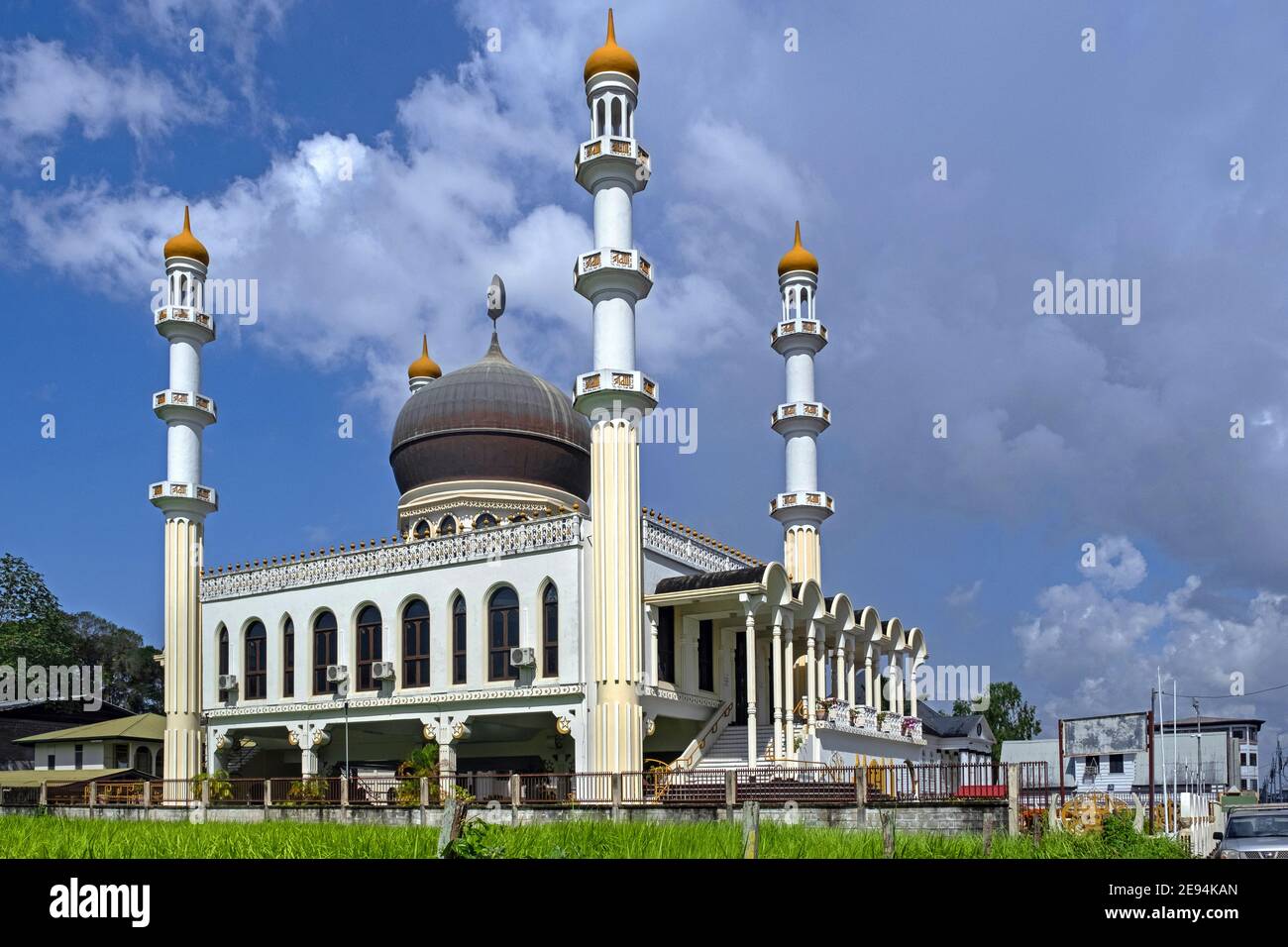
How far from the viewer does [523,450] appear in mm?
40969

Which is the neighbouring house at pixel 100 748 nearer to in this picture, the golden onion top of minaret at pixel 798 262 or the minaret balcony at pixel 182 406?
the minaret balcony at pixel 182 406

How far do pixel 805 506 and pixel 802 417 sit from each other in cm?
274

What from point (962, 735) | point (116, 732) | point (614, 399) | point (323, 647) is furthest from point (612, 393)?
point (962, 735)

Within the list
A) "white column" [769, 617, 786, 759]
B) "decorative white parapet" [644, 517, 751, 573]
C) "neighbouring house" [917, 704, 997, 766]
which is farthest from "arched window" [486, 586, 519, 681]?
"neighbouring house" [917, 704, 997, 766]

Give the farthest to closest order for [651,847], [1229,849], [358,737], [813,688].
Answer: [358,737], [813,688], [1229,849], [651,847]

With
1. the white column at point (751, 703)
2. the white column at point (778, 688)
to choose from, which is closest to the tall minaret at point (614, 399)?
the white column at point (751, 703)

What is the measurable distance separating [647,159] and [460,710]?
1528 cm

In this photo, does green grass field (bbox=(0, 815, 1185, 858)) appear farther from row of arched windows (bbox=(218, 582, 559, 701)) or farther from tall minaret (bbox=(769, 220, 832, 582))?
tall minaret (bbox=(769, 220, 832, 582))

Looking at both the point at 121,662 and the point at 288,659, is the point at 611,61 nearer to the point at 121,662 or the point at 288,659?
the point at 288,659

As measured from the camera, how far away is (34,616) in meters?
63.4

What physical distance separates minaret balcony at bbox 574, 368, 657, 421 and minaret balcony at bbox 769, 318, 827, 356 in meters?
9.61

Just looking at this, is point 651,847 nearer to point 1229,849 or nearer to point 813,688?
point 1229,849

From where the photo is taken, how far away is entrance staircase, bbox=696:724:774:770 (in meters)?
33.7
